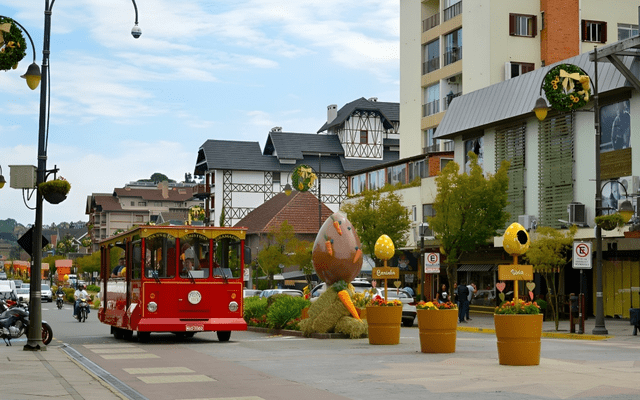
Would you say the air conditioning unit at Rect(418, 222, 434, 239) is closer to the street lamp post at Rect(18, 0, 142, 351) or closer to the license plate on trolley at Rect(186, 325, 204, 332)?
the license plate on trolley at Rect(186, 325, 204, 332)

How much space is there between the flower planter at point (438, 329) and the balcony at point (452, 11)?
39.0 m

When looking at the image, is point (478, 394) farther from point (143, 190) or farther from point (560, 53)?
point (143, 190)

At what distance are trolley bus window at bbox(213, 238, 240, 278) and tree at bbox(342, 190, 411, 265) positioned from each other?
26399mm

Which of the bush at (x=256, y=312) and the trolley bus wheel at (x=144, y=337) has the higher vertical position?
the bush at (x=256, y=312)

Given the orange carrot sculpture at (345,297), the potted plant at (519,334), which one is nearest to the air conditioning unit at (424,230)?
the orange carrot sculpture at (345,297)

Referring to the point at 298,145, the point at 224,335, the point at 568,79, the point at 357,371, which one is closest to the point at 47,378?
the point at 357,371

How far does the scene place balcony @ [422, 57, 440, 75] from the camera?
189 feet

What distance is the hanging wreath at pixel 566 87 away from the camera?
109 ft

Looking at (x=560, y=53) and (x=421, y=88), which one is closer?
(x=560, y=53)

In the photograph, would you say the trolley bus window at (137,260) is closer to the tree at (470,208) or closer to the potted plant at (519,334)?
the potted plant at (519,334)

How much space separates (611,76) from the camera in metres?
34.5

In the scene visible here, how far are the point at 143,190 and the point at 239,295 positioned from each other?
14613cm

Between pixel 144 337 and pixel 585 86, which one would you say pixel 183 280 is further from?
pixel 585 86

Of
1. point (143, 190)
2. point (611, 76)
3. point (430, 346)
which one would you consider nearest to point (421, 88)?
point (611, 76)
